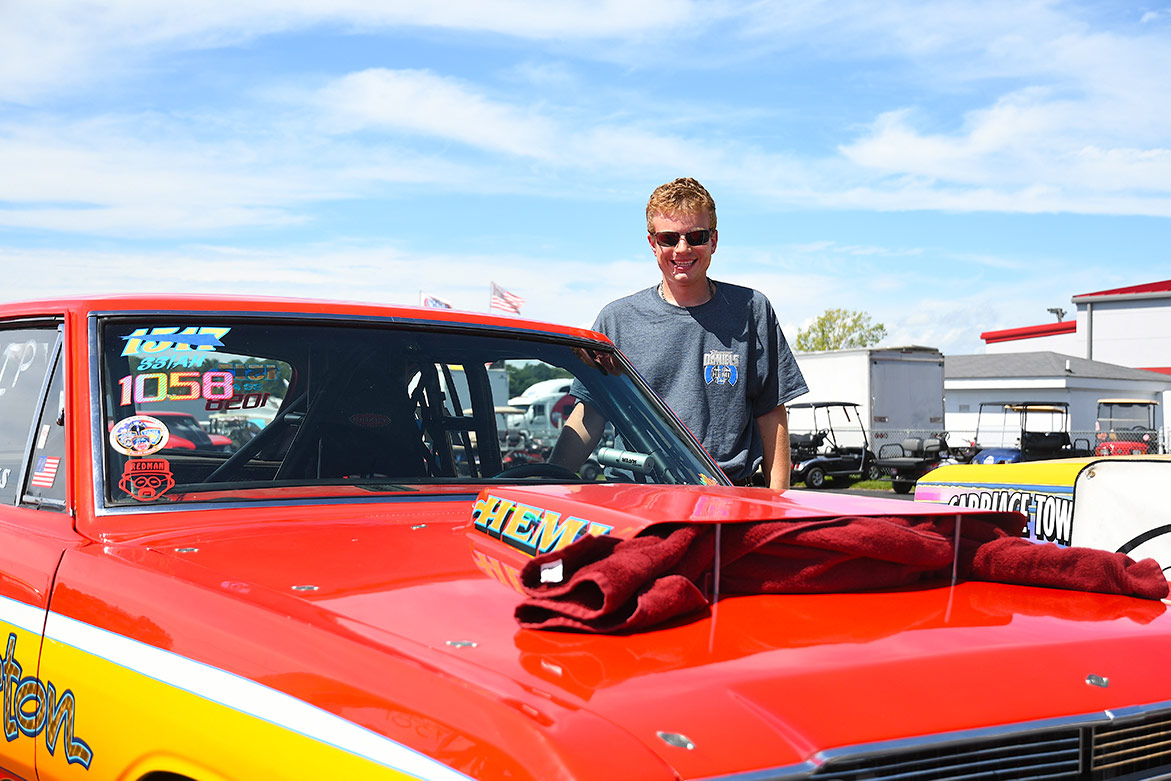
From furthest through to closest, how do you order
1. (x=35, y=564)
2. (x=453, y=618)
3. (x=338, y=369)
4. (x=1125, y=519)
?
(x=1125, y=519) < (x=338, y=369) < (x=35, y=564) < (x=453, y=618)

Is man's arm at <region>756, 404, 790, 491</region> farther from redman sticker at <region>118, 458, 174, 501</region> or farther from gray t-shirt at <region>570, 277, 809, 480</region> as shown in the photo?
redman sticker at <region>118, 458, 174, 501</region>

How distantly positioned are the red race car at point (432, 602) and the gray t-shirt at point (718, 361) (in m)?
0.93

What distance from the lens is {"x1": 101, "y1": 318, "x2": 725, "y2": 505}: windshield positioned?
7.87 feet

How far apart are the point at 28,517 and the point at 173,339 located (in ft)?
1.63

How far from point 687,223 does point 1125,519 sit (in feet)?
5.79

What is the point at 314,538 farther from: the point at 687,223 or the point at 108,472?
the point at 687,223

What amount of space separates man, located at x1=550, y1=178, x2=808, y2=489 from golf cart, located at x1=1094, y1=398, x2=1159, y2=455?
2202 cm

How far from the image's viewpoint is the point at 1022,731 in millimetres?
1367

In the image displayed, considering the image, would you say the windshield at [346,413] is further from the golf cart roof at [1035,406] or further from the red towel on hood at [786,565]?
the golf cart roof at [1035,406]

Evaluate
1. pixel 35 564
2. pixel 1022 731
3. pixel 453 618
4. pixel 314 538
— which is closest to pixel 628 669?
pixel 453 618

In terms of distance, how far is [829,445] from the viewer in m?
26.9

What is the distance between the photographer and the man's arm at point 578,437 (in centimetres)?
297

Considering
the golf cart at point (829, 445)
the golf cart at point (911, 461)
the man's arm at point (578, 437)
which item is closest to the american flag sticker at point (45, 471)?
the man's arm at point (578, 437)

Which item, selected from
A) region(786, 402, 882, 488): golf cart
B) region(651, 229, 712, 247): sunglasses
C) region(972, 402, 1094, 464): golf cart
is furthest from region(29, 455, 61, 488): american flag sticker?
region(786, 402, 882, 488): golf cart
